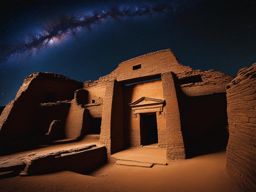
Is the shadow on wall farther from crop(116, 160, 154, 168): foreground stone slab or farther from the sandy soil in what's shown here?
→ crop(116, 160, 154, 168): foreground stone slab

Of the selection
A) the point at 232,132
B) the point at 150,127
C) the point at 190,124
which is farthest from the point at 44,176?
the point at 150,127

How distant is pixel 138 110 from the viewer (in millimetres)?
10898

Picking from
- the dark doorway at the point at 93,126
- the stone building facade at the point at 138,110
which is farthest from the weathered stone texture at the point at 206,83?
the dark doorway at the point at 93,126

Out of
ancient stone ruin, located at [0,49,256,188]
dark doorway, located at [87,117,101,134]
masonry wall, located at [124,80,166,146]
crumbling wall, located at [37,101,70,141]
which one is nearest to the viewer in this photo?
ancient stone ruin, located at [0,49,256,188]

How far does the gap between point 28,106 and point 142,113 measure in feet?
33.2

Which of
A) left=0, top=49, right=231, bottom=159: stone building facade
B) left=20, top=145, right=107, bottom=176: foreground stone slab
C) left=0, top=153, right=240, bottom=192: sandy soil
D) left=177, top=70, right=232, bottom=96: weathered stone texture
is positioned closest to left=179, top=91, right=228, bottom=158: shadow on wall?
left=0, top=49, right=231, bottom=159: stone building facade

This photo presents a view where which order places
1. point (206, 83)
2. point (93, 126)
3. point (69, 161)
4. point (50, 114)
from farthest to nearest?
point (93, 126)
point (50, 114)
point (206, 83)
point (69, 161)

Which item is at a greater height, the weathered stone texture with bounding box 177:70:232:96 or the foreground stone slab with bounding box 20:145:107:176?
the weathered stone texture with bounding box 177:70:232:96

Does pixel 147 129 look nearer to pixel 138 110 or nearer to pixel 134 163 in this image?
pixel 138 110

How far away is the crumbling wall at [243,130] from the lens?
3.26 metres

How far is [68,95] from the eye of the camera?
54.7ft

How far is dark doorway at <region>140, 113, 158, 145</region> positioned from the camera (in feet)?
35.8

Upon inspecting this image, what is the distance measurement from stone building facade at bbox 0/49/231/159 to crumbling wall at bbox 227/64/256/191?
3.19 m

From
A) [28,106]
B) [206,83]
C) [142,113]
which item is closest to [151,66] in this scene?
[142,113]
